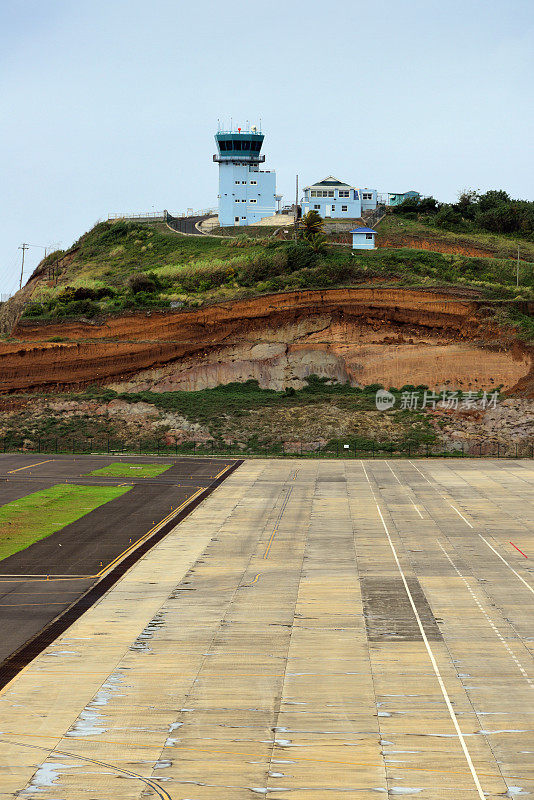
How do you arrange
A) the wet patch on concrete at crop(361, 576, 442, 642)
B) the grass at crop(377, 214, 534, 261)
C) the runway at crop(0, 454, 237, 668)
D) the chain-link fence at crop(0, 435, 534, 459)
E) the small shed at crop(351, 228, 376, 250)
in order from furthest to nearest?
the grass at crop(377, 214, 534, 261), the small shed at crop(351, 228, 376, 250), the chain-link fence at crop(0, 435, 534, 459), the runway at crop(0, 454, 237, 668), the wet patch on concrete at crop(361, 576, 442, 642)

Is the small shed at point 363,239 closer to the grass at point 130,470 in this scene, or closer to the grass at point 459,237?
the grass at point 459,237

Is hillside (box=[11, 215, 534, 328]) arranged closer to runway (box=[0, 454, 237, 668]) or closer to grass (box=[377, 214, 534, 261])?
grass (box=[377, 214, 534, 261])

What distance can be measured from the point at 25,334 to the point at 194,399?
2340 centimetres

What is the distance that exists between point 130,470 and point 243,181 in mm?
73115

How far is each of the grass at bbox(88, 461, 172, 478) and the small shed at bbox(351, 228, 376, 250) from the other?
2023 inches

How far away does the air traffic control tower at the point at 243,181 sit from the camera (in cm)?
12731

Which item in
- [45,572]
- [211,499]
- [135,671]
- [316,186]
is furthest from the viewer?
[316,186]

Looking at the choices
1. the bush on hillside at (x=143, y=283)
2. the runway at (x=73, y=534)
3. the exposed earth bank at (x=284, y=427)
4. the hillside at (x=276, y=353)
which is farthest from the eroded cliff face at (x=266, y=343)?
the runway at (x=73, y=534)

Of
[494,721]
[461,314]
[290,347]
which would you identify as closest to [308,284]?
[290,347]

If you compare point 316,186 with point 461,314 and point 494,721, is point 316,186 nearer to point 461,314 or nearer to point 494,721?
point 461,314

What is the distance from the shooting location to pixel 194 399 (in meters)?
83.4

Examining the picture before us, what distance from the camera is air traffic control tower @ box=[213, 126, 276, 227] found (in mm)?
127312

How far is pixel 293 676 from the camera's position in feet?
86.6

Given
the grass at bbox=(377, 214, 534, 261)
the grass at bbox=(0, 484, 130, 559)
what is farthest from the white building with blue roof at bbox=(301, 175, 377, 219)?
the grass at bbox=(0, 484, 130, 559)
